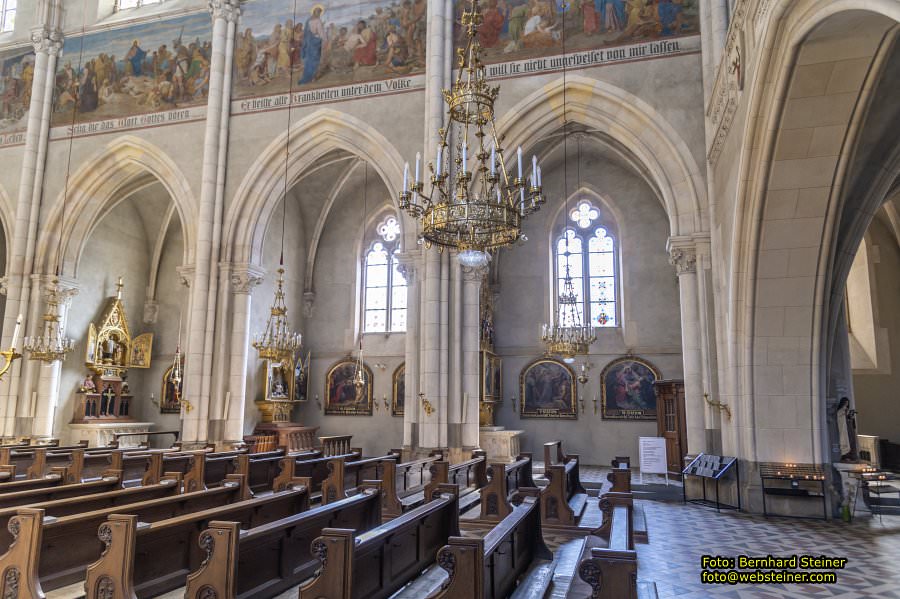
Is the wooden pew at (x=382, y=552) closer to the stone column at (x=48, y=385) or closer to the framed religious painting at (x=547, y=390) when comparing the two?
the framed religious painting at (x=547, y=390)

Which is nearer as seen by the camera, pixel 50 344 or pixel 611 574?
Answer: pixel 611 574

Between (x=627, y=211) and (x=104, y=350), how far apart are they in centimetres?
1574

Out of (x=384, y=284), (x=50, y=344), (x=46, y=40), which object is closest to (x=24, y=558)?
(x=50, y=344)

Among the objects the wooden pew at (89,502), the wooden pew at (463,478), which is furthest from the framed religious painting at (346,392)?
the wooden pew at (89,502)

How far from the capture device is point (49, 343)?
48.9ft

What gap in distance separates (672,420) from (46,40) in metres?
19.8

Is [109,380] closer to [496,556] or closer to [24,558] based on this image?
[24,558]

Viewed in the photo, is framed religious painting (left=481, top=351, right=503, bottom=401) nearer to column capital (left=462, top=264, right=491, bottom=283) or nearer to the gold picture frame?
the gold picture frame

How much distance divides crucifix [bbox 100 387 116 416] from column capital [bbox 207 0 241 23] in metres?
10.9

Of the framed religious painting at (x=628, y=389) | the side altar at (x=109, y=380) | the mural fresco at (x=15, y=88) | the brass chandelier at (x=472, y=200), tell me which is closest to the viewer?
the brass chandelier at (x=472, y=200)

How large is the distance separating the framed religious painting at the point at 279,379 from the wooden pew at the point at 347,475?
852 centimetres

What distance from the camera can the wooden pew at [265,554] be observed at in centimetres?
417

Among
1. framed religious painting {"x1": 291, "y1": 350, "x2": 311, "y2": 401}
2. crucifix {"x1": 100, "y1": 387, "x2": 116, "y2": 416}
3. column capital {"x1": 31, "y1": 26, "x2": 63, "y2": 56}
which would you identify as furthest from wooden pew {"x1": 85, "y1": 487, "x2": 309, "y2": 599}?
column capital {"x1": 31, "y1": 26, "x2": 63, "y2": 56}

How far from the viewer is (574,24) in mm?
14562
